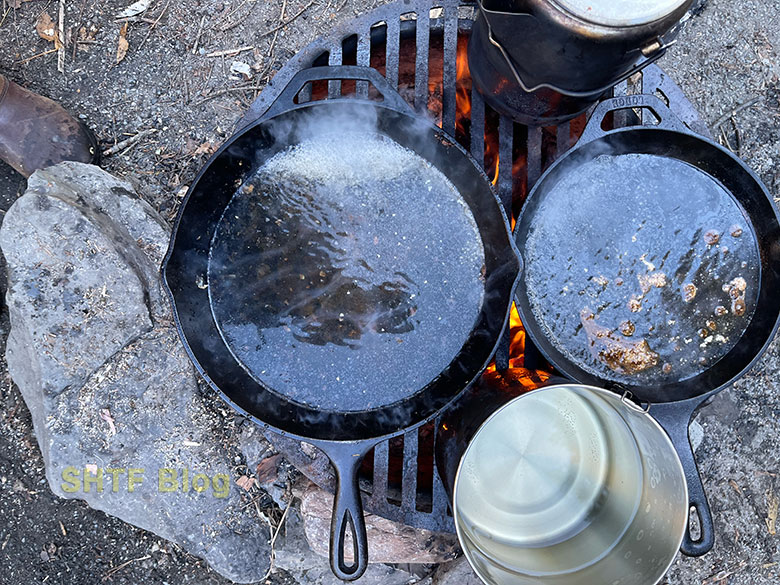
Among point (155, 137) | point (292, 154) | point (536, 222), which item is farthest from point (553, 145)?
point (155, 137)

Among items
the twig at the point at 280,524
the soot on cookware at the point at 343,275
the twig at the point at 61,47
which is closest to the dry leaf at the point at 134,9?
the twig at the point at 61,47

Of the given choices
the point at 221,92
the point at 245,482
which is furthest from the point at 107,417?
the point at 221,92

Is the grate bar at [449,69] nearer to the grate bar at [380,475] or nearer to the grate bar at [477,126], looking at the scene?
the grate bar at [477,126]

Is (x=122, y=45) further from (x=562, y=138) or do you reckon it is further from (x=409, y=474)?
(x=409, y=474)

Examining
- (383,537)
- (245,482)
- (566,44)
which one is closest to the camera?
(566,44)

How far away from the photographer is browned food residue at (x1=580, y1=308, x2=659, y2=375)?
1.80 m

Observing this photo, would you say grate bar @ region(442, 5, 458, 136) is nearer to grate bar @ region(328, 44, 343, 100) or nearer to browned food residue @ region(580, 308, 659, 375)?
grate bar @ region(328, 44, 343, 100)

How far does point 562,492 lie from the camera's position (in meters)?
1.78

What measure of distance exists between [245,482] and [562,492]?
120 cm

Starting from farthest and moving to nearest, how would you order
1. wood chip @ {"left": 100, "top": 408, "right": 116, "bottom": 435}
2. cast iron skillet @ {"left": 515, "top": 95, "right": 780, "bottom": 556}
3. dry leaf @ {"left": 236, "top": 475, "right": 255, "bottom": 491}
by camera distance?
dry leaf @ {"left": 236, "top": 475, "right": 255, "bottom": 491} < wood chip @ {"left": 100, "top": 408, "right": 116, "bottom": 435} < cast iron skillet @ {"left": 515, "top": 95, "right": 780, "bottom": 556}

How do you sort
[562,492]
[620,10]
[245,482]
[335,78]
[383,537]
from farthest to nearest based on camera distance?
[245,482]
[383,537]
[562,492]
[335,78]
[620,10]

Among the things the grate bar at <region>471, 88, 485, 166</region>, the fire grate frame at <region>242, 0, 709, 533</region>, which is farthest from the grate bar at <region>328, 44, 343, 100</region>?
the grate bar at <region>471, 88, 485, 166</region>

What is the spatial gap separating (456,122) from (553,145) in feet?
1.12

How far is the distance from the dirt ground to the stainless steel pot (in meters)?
0.80
